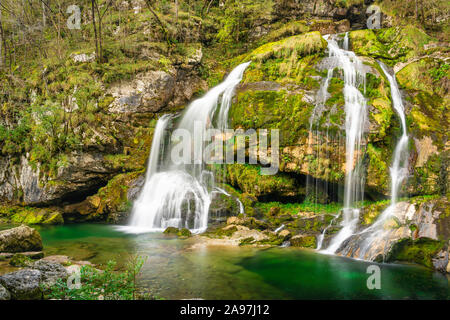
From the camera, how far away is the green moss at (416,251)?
709cm

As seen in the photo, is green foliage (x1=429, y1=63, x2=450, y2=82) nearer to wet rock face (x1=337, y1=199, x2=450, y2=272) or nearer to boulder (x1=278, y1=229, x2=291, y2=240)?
wet rock face (x1=337, y1=199, x2=450, y2=272)

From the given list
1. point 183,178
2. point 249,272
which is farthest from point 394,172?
point 183,178

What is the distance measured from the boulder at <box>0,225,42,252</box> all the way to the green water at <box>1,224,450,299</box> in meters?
0.45

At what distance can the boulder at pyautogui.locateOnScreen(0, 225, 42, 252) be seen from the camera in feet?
24.6

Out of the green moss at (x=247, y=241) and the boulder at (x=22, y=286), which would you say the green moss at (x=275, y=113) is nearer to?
the green moss at (x=247, y=241)

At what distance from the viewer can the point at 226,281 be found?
6086 millimetres

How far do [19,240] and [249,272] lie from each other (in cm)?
652

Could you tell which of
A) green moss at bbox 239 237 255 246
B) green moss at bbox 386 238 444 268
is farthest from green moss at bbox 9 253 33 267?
green moss at bbox 386 238 444 268

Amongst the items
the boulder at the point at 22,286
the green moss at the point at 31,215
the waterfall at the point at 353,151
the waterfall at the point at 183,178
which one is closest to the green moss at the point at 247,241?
the waterfall at the point at 183,178

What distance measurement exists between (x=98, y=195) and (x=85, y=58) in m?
8.21
